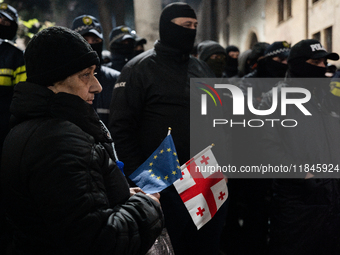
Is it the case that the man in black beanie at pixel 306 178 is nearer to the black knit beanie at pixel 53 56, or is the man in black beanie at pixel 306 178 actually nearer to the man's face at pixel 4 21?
the black knit beanie at pixel 53 56

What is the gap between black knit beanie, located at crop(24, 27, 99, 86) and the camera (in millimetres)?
1431

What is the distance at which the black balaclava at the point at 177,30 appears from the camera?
280 cm

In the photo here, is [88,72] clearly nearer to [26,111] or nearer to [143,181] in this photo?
[26,111]

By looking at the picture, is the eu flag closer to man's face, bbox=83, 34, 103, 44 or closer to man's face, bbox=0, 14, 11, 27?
man's face, bbox=83, 34, 103, 44

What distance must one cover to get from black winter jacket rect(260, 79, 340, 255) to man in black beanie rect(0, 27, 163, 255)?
183cm

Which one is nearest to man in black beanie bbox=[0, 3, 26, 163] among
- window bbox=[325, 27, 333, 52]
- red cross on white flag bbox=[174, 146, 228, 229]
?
red cross on white flag bbox=[174, 146, 228, 229]

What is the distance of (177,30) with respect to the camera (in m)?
2.82

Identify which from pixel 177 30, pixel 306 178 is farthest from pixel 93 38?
pixel 306 178

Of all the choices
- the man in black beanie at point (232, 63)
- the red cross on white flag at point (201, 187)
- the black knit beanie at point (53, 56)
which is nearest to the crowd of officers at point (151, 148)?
the black knit beanie at point (53, 56)

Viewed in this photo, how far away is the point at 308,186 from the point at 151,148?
1.34 metres

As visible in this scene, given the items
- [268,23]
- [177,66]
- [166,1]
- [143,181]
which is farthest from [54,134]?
[268,23]

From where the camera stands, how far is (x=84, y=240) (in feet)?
4.25

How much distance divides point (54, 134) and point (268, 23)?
5088 millimetres

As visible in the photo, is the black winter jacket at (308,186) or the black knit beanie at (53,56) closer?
the black knit beanie at (53,56)
